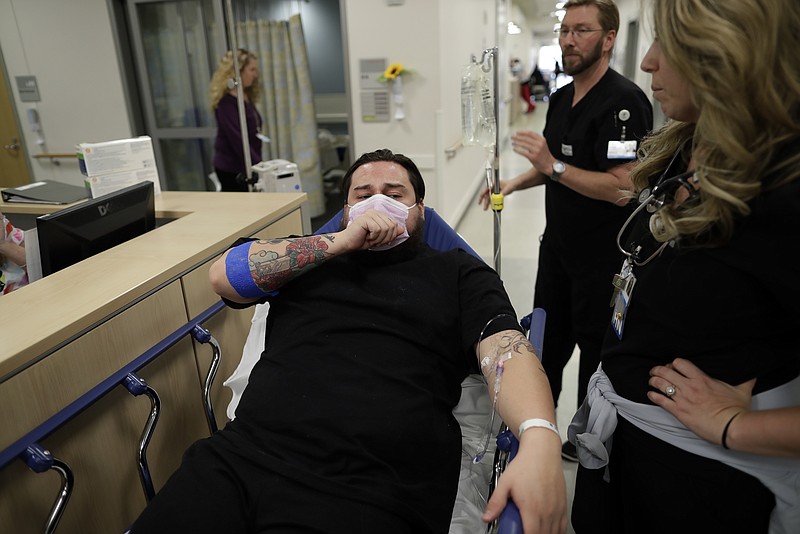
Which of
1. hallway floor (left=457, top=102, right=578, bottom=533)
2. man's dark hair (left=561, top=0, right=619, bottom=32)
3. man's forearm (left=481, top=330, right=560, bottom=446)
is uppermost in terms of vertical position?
man's dark hair (left=561, top=0, right=619, bottom=32)

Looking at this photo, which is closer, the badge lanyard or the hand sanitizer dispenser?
the badge lanyard

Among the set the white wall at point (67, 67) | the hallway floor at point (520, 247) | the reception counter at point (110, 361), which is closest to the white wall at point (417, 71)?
the hallway floor at point (520, 247)

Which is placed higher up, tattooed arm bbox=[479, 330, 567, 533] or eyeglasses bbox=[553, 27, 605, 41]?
eyeglasses bbox=[553, 27, 605, 41]

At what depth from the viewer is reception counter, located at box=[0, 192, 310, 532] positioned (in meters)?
1.11

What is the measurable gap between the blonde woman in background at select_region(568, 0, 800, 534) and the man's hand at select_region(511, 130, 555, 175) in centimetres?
66

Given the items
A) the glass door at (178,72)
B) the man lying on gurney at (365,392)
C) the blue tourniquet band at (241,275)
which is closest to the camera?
the man lying on gurney at (365,392)

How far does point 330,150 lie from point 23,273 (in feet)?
13.0

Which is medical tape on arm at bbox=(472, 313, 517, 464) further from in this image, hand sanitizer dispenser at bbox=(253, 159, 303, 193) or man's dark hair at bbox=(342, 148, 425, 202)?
hand sanitizer dispenser at bbox=(253, 159, 303, 193)

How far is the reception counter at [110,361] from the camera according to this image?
111 centimetres

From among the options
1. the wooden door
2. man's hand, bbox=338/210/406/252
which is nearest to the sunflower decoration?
man's hand, bbox=338/210/406/252

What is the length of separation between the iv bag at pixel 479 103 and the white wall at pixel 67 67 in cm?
354

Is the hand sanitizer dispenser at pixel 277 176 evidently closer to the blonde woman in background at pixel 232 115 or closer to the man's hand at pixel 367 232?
the blonde woman in background at pixel 232 115

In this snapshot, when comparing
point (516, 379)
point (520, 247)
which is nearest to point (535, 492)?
point (516, 379)

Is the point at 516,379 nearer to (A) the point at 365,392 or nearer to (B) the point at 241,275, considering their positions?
(A) the point at 365,392
